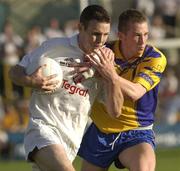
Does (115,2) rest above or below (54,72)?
below

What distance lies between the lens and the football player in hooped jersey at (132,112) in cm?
830

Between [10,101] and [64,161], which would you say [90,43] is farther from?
[10,101]

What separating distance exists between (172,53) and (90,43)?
45.2ft

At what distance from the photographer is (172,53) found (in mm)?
21656

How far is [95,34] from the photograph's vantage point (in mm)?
7949

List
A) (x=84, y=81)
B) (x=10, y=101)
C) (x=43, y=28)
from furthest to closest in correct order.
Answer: (x=43, y=28), (x=10, y=101), (x=84, y=81)

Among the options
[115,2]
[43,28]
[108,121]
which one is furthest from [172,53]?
[108,121]

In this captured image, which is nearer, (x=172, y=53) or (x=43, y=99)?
(x=43, y=99)

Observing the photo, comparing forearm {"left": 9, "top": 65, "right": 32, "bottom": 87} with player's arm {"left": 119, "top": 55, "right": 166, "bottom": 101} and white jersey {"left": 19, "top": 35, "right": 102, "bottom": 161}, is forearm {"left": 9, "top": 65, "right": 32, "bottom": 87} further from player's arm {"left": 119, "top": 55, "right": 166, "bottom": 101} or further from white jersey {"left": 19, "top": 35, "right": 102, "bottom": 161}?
player's arm {"left": 119, "top": 55, "right": 166, "bottom": 101}

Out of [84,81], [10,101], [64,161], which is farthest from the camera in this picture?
[10,101]

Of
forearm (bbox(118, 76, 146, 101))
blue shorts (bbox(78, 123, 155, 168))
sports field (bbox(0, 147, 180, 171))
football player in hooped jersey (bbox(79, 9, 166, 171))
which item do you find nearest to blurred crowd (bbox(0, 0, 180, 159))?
sports field (bbox(0, 147, 180, 171))

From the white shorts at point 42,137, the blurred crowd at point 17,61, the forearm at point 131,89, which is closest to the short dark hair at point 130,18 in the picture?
the forearm at point 131,89

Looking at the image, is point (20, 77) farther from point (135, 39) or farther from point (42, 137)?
point (135, 39)

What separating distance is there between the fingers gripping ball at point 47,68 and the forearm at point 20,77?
67 mm
